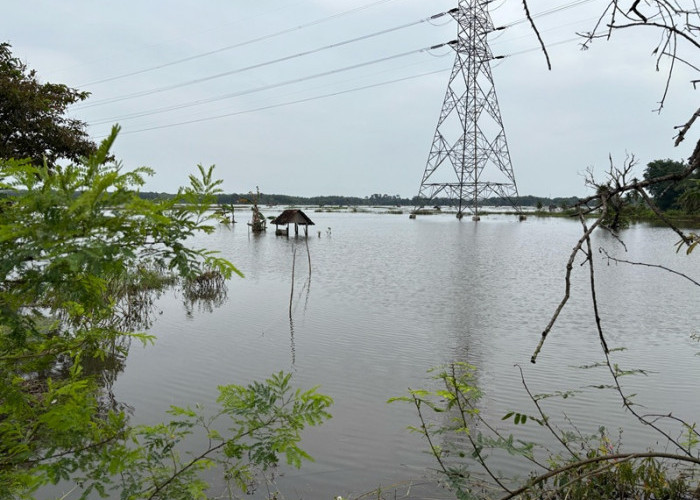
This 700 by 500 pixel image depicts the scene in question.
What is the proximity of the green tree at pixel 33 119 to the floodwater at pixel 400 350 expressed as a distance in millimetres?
4461

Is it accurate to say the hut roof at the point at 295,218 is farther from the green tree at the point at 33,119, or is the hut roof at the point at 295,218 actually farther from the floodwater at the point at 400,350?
the green tree at the point at 33,119

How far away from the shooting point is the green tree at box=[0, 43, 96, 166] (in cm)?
1096

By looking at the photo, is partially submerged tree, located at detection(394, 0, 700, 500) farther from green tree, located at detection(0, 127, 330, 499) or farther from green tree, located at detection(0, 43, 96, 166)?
green tree, located at detection(0, 43, 96, 166)

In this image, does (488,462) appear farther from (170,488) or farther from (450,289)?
(450,289)

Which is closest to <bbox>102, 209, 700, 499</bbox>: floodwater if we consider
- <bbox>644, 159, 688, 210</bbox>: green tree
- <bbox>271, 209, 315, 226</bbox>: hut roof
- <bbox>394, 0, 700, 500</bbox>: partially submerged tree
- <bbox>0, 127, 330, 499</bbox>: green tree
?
<bbox>394, 0, 700, 500</bbox>: partially submerged tree

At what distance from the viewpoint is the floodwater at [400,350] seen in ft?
17.1

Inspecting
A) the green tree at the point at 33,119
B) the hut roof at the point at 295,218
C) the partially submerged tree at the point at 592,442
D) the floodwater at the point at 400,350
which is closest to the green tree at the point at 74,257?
the partially submerged tree at the point at 592,442

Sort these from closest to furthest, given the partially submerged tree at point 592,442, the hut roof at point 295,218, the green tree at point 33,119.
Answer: the partially submerged tree at point 592,442 → the green tree at point 33,119 → the hut roof at point 295,218

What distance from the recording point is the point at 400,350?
8836mm

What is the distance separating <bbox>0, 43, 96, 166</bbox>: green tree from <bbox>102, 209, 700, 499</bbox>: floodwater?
446cm

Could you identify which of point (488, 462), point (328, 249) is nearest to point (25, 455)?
point (488, 462)

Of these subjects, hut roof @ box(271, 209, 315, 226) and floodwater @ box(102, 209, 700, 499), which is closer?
floodwater @ box(102, 209, 700, 499)

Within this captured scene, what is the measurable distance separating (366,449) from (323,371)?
261cm

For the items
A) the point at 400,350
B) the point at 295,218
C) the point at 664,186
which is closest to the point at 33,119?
the point at 400,350
